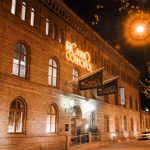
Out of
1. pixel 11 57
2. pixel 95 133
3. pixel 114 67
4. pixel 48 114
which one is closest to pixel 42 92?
pixel 48 114

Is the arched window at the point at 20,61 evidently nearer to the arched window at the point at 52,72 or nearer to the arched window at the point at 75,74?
the arched window at the point at 52,72

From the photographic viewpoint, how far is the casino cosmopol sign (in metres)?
27.3

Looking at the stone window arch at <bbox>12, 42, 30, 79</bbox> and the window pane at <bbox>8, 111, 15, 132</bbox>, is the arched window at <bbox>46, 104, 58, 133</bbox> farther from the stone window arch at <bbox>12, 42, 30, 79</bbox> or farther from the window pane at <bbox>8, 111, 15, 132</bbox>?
the stone window arch at <bbox>12, 42, 30, 79</bbox>

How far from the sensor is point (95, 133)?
3002 centimetres

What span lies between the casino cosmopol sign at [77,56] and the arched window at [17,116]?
8360 mm

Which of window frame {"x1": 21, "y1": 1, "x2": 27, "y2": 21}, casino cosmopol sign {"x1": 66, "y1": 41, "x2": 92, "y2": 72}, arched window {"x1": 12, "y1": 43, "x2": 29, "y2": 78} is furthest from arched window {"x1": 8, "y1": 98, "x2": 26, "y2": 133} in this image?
casino cosmopol sign {"x1": 66, "y1": 41, "x2": 92, "y2": 72}

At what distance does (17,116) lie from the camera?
20.0 metres

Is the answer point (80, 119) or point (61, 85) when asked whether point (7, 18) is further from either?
point (80, 119)

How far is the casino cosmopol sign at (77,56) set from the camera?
27281mm

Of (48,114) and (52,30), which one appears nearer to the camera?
(48,114)

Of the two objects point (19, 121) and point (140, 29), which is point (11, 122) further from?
point (140, 29)

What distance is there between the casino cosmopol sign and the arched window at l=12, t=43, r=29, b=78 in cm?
634

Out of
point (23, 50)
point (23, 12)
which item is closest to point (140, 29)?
point (23, 50)

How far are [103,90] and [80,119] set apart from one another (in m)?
4.28
